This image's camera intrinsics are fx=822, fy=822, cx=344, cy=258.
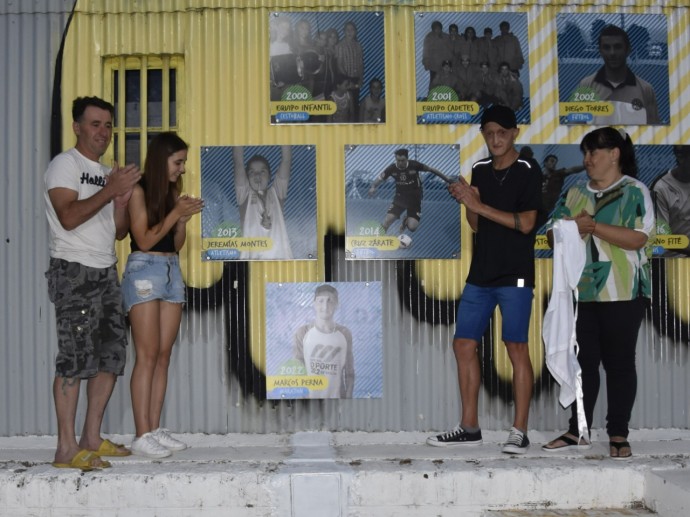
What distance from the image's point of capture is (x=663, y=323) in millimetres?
5465

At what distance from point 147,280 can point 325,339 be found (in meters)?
1.28

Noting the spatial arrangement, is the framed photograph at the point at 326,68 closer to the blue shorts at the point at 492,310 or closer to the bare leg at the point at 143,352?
the blue shorts at the point at 492,310

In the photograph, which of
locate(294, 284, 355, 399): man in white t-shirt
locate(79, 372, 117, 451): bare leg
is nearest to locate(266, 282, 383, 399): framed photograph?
locate(294, 284, 355, 399): man in white t-shirt

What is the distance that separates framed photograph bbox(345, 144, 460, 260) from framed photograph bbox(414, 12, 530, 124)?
0.87 ft

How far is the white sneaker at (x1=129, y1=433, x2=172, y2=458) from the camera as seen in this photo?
4.69 metres

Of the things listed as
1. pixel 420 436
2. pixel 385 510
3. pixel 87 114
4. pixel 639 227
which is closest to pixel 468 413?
pixel 420 436

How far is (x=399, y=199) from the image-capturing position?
5.39 metres

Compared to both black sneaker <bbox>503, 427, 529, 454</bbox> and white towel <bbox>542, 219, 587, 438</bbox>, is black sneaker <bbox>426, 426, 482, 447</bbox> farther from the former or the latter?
white towel <bbox>542, 219, 587, 438</bbox>

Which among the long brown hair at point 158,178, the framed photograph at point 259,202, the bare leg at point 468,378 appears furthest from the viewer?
the framed photograph at point 259,202

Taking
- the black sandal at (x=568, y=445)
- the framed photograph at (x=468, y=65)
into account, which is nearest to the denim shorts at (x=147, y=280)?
the framed photograph at (x=468, y=65)

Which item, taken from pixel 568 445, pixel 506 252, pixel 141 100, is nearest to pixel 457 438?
pixel 568 445

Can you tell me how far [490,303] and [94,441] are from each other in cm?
246

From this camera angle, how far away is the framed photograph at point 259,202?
5352 millimetres

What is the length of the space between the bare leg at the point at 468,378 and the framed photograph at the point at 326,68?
1.57 meters
